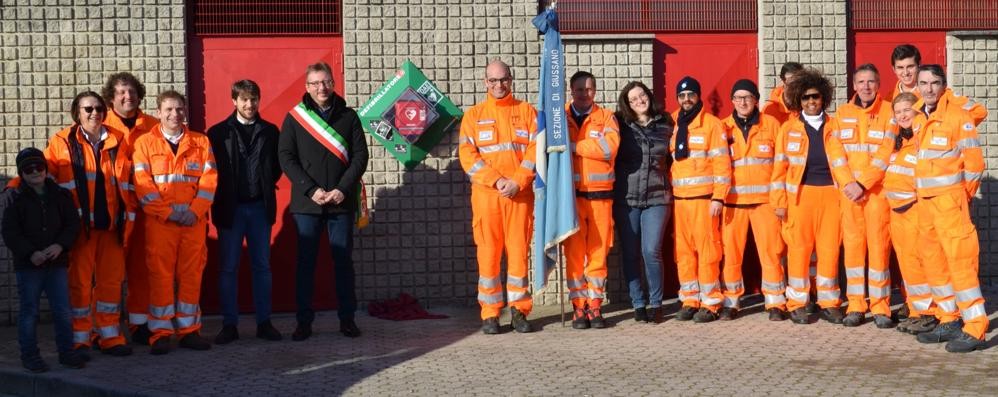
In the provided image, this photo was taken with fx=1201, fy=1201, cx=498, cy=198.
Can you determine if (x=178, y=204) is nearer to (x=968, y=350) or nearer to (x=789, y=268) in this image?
(x=789, y=268)

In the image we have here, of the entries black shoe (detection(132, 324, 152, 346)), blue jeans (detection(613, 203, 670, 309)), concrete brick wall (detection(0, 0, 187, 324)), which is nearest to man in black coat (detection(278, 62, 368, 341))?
black shoe (detection(132, 324, 152, 346))

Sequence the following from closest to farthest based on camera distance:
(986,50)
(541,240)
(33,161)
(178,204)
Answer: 1. (33,161)
2. (178,204)
3. (541,240)
4. (986,50)

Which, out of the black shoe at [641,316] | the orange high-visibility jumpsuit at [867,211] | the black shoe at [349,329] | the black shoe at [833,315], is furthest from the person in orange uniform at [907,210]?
the black shoe at [349,329]

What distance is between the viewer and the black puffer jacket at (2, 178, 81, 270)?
330 inches

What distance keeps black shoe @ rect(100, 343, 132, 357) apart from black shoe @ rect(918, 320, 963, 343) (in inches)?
235

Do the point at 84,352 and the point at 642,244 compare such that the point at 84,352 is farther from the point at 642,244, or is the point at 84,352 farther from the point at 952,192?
the point at 952,192

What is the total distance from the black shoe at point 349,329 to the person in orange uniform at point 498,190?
104 cm

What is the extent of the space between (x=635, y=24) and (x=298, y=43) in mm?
3157

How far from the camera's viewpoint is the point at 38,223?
845 centimetres

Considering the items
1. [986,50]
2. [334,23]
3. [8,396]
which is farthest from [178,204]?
[986,50]

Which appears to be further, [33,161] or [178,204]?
[178,204]

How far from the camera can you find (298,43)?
11016 millimetres

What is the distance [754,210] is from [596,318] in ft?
5.40

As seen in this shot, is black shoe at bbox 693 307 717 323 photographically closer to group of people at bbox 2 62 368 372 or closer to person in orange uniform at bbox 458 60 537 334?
person in orange uniform at bbox 458 60 537 334
